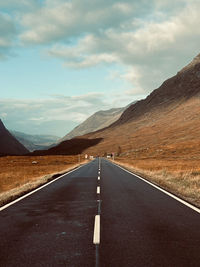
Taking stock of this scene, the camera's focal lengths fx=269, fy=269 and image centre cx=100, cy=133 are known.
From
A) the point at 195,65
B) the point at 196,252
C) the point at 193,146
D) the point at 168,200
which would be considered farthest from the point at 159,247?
the point at 195,65

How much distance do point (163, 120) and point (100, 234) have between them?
14103cm

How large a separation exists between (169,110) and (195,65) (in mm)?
37900

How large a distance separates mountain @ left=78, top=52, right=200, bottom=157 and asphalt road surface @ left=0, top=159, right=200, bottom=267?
9245cm

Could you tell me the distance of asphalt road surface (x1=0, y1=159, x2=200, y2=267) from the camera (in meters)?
4.61

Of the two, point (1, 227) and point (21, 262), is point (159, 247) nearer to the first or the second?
point (21, 262)

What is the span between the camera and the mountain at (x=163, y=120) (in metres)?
113

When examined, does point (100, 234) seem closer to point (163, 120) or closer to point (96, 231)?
point (96, 231)

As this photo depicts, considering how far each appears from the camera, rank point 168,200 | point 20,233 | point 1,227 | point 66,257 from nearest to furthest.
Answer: point 66,257
point 20,233
point 1,227
point 168,200

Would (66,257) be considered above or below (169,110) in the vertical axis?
below

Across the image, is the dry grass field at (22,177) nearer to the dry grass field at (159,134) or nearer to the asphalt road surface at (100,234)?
the asphalt road surface at (100,234)

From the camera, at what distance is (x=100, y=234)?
6.00 meters

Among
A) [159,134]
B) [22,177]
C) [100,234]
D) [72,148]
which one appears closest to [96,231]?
[100,234]

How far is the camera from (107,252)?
16.1 feet

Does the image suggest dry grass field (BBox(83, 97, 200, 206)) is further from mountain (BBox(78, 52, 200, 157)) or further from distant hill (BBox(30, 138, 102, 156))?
distant hill (BBox(30, 138, 102, 156))
